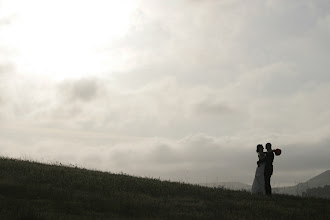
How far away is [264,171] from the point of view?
22.4m

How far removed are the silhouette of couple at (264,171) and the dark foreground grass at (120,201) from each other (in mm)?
1515

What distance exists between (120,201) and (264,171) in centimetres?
946

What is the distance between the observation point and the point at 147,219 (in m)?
13.3

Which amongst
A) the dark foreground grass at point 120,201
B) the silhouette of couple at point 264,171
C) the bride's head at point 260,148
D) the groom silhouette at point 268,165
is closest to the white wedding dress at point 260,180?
the silhouette of couple at point 264,171

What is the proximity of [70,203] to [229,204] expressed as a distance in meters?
6.86

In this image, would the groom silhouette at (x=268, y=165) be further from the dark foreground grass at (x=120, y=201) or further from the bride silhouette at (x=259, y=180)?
the dark foreground grass at (x=120, y=201)

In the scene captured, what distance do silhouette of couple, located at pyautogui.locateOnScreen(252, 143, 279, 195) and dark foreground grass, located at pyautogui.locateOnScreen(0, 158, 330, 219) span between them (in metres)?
1.52

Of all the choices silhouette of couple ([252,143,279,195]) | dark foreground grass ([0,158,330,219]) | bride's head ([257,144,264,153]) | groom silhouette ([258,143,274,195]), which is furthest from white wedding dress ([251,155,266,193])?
dark foreground grass ([0,158,330,219])

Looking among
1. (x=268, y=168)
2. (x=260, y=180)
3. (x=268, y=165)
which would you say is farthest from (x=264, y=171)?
(x=260, y=180)

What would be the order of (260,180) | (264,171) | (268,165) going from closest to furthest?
1. (268,165)
2. (264,171)
3. (260,180)

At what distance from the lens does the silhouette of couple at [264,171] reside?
22.2 m

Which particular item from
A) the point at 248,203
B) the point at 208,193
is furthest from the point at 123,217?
the point at 208,193

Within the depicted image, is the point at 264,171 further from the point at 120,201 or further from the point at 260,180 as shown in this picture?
the point at 120,201

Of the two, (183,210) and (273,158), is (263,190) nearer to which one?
(273,158)
